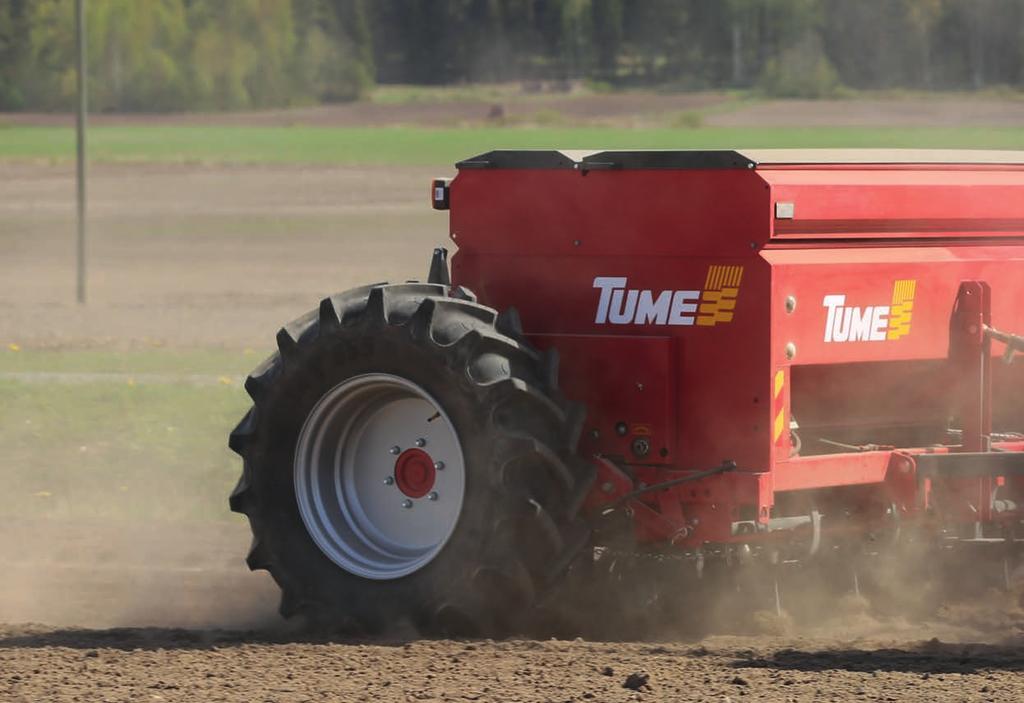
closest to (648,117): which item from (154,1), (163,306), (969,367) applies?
(154,1)

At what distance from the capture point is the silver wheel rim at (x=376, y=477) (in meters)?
6.62

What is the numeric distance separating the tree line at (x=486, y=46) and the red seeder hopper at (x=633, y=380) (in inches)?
822

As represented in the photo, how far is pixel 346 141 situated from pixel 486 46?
29468 mm

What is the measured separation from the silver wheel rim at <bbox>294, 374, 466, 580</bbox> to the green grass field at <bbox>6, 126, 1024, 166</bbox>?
4635cm

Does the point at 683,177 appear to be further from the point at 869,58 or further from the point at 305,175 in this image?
the point at 305,175

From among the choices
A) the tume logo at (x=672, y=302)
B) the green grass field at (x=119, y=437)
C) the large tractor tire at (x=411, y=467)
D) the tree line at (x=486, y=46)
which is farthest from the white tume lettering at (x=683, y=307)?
the tree line at (x=486, y=46)

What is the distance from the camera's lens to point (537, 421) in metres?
6.23

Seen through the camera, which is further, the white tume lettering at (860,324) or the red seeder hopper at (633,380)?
the white tume lettering at (860,324)

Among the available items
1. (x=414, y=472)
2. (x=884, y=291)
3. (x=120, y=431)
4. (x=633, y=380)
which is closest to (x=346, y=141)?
(x=120, y=431)

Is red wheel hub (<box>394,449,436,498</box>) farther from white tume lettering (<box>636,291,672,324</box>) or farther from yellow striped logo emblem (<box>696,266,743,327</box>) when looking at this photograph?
yellow striped logo emblem (<box>696,266,743,327</box>)

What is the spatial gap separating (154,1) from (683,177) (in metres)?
47.5

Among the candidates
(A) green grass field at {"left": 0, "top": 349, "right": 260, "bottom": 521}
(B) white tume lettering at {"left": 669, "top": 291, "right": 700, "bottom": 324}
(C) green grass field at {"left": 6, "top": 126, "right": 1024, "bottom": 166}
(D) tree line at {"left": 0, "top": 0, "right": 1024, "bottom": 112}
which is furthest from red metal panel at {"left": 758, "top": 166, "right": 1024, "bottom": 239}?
(C) green grass field at {"left": 6, "top": 126, "right": 1024, "bottom": 166}

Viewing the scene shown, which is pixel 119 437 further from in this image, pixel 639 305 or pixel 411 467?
pixel 639 305

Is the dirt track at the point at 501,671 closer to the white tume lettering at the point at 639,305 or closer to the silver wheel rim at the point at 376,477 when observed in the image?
the silver wheel rim at the point at 376,477
